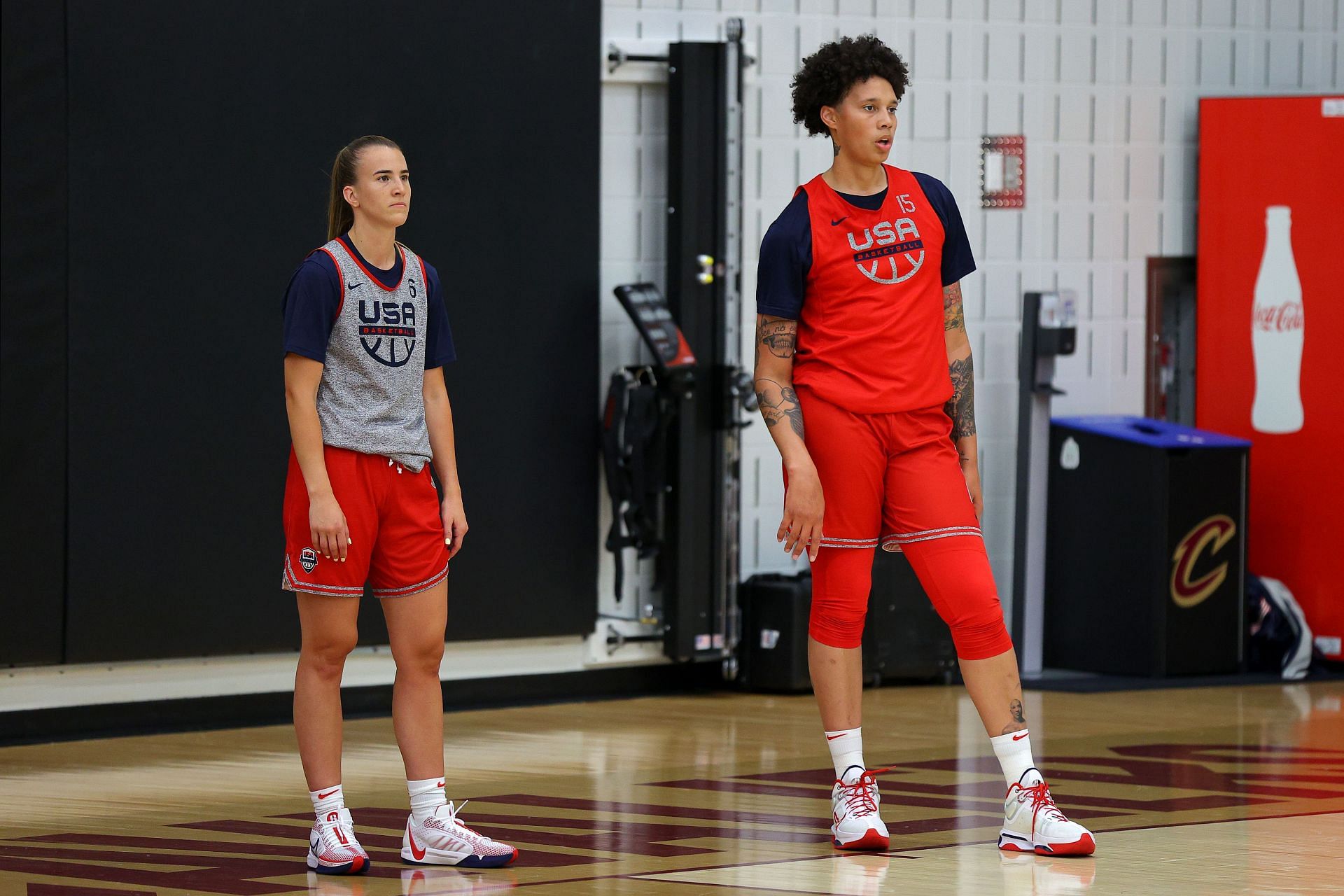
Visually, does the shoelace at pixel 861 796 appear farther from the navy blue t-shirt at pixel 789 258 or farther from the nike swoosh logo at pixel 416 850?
the navy blue t-shirt at pixel 789 258

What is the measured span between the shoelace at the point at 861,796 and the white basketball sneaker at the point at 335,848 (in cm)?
96


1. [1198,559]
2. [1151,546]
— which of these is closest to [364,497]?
[1151,546]

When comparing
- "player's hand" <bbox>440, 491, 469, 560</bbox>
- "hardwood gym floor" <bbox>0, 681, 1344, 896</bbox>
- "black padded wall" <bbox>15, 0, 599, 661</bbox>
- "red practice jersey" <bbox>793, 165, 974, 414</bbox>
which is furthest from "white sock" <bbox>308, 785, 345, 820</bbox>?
"black padded wall" <bbox>15, 0, 599, 661</bbox>

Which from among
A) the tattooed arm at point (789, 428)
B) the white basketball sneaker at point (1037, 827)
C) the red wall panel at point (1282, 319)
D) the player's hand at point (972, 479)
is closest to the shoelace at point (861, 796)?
the white basketball sneaker at point (1037, 827)

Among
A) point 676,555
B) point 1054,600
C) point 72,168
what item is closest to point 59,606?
point 72,168

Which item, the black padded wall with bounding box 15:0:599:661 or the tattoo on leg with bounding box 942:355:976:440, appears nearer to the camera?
the tattoo on leg with bounding box 942:355:976:440

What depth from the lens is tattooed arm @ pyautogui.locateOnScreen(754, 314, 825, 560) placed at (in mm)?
3643

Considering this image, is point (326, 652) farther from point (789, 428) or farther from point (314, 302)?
point (789, 428)

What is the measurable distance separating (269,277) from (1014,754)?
9.45ft

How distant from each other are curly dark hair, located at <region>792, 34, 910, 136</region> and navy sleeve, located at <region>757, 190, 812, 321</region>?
200mm

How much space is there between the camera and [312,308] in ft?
11.2

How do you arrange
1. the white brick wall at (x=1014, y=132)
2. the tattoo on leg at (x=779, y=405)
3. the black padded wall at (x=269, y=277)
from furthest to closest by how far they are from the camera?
1. the white brick wall at (x=1014, y=132)
2. the black padded wall at (x=269, y=277)
3. the tattoo on leg at (x=779, y=405)

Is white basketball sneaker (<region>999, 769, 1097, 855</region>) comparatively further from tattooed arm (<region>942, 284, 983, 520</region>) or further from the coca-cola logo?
the coca-cola logo

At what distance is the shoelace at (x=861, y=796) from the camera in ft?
12.1
